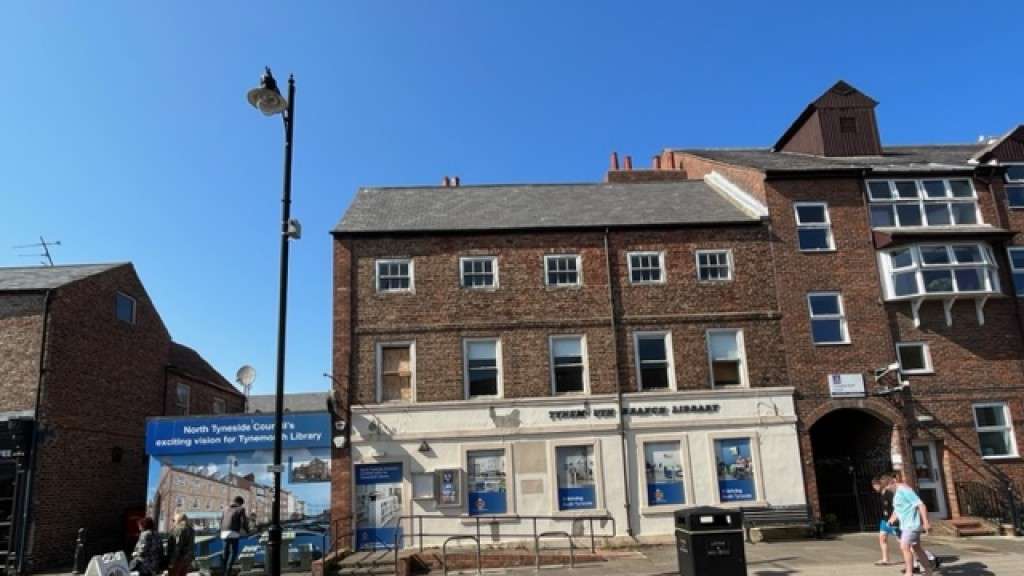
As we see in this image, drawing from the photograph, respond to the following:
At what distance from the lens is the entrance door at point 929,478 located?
17.7 m

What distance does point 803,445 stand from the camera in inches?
695

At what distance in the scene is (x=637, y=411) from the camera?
17672 millimetres

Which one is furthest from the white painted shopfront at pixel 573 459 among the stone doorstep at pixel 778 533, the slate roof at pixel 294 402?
the slate roof at pixel 294 402

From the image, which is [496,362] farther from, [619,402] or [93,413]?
[93,413]

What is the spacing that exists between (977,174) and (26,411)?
27.4 meters

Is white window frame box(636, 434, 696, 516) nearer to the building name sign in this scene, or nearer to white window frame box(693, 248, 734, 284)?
the building name sign

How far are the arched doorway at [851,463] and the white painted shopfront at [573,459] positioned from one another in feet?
7.37

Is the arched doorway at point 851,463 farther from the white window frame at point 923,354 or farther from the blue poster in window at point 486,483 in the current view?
the blue poster in window at point 486,483

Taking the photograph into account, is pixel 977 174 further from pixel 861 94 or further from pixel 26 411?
pixel 26 411

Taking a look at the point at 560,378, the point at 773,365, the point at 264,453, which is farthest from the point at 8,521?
the point at 773,365

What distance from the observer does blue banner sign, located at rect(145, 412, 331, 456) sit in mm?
17172

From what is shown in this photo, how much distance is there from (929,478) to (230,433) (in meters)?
18.2

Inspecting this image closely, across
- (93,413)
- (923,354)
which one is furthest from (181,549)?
(923,354)

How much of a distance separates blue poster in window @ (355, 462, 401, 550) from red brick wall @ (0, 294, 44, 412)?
931 centimetres
